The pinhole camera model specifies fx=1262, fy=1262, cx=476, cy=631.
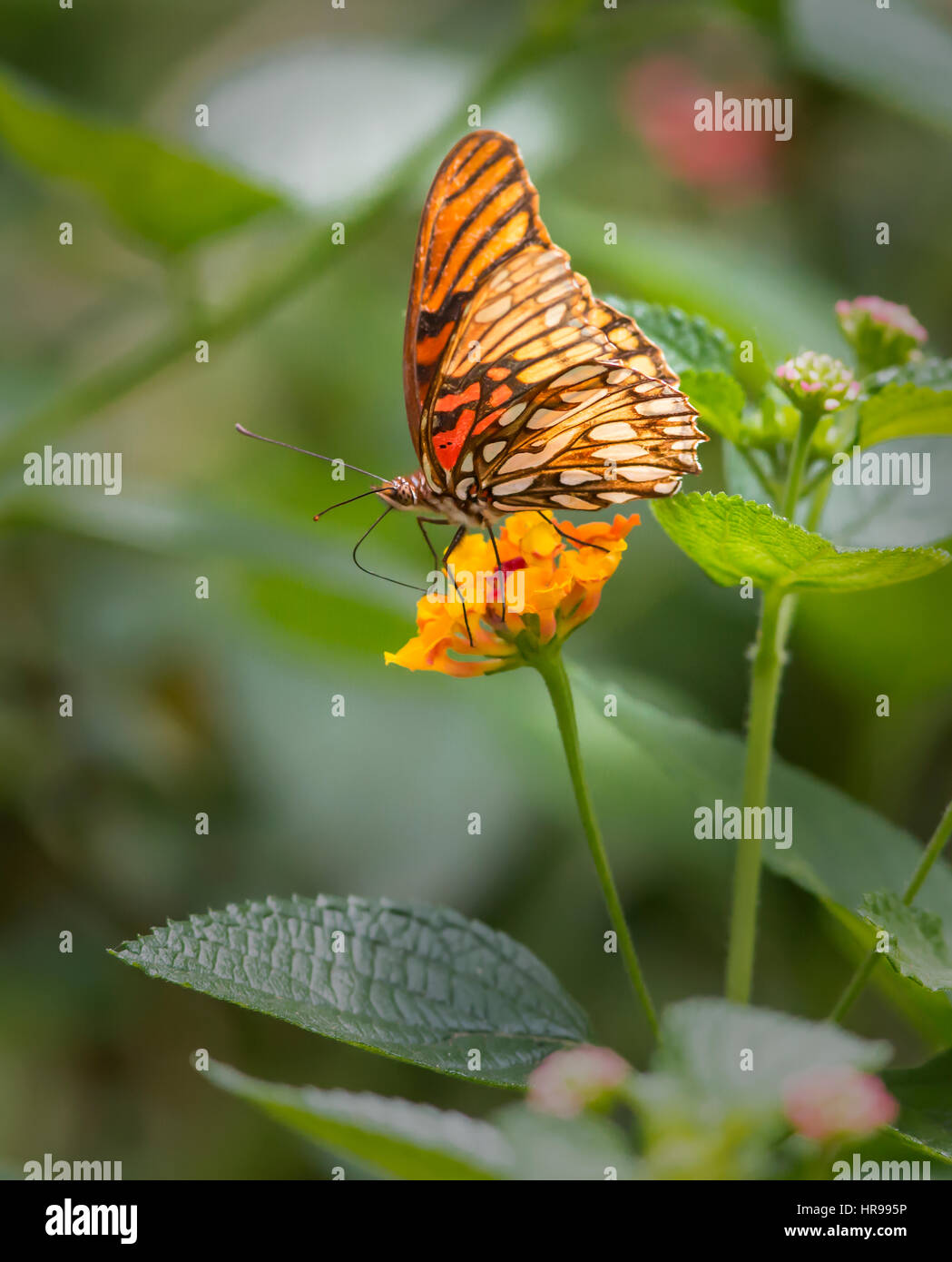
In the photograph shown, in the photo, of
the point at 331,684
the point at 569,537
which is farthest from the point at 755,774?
the point at 331,684

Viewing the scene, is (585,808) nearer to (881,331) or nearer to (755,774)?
(755,774)

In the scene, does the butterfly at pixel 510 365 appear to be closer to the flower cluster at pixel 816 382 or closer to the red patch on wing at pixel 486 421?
the red patch on wing at pixel 486 421

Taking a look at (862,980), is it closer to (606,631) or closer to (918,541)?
(918,541)

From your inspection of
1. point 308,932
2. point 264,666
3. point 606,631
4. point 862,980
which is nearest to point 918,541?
point 862,980

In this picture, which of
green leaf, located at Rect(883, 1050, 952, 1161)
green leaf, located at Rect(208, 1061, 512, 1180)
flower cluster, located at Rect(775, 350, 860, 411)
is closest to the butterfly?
flower cluster, located at Rect(775, 350, 860, 411)

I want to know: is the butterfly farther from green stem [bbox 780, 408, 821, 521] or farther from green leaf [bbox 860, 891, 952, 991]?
green leaf [bbox 860, 891, 952, 991]

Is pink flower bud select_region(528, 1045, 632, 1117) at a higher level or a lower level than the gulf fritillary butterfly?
lower
